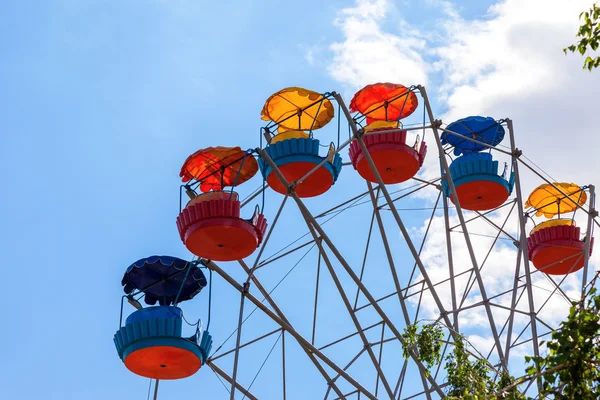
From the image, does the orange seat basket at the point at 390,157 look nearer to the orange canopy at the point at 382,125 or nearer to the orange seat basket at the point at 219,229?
the orange canopy at the point at 382,125

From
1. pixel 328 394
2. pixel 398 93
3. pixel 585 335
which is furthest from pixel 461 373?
pixel 398 93

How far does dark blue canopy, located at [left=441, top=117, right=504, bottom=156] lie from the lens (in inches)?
1120

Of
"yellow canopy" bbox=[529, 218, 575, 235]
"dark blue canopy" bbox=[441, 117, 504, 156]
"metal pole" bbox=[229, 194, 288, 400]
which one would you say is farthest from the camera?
"yellow canopy" bbox=[529, 218, 575, 235]

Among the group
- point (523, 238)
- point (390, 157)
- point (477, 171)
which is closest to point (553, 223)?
point (477, 171)

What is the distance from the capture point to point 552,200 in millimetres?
31062

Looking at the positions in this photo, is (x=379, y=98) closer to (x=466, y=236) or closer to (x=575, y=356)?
(x=466, y=236)

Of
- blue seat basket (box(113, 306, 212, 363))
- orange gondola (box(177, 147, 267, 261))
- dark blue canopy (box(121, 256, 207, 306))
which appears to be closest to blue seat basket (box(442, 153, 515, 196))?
orange gondola (box(177, 147, 267, 261))

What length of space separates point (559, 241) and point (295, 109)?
894 centimetres

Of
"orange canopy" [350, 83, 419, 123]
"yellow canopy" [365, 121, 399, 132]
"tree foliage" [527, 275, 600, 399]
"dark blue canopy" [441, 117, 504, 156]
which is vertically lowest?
"tree foliage" [527, 275, 600, 399]

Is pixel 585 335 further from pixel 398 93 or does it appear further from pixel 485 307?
pixel 398 93

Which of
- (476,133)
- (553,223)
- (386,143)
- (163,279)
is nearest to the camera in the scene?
(163,279)

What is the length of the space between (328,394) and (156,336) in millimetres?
5027

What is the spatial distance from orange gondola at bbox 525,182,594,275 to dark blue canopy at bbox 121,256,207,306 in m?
10.5

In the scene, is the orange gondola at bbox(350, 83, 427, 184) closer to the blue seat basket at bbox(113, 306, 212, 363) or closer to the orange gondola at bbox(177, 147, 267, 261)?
the orange gondola at bbox(177, 147, 267, 261)
